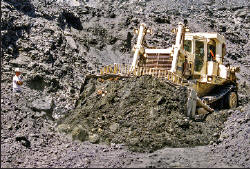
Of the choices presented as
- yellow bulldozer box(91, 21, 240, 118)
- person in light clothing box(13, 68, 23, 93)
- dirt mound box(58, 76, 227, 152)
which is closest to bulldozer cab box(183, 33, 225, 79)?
yellow bulldozer box(91, 21, 240, 118)

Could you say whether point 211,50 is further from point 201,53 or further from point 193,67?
point 193,67

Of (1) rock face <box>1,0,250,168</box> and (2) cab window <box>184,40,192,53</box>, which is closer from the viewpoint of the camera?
(1) rock face <box>1,0,250,168</box>

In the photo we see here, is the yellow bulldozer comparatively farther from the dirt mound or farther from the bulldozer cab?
the dirt mound

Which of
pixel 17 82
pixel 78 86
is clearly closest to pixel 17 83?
pixel 17 82

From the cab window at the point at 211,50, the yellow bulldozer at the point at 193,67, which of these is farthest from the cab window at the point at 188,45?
the cab window at the point at 211,50

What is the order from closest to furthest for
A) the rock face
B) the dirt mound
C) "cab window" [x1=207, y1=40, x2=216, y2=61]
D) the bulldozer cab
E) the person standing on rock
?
the rock face → the dirt mound → the person standing on rock → the bulldozer cab → "cab window" [x1=207, y1=40, x2=216, y2=61]

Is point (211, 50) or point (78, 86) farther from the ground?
point (211, 50)

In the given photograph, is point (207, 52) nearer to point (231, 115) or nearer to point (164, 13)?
point (231, 115)

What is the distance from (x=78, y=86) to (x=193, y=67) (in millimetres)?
3564

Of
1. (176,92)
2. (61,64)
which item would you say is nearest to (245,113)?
(176,92)

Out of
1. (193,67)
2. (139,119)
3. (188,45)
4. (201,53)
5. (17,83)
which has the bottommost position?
(139,119)

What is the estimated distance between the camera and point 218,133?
10.4 metres

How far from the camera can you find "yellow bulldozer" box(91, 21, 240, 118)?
1174 cm

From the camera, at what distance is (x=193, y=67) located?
1286 centimetres
